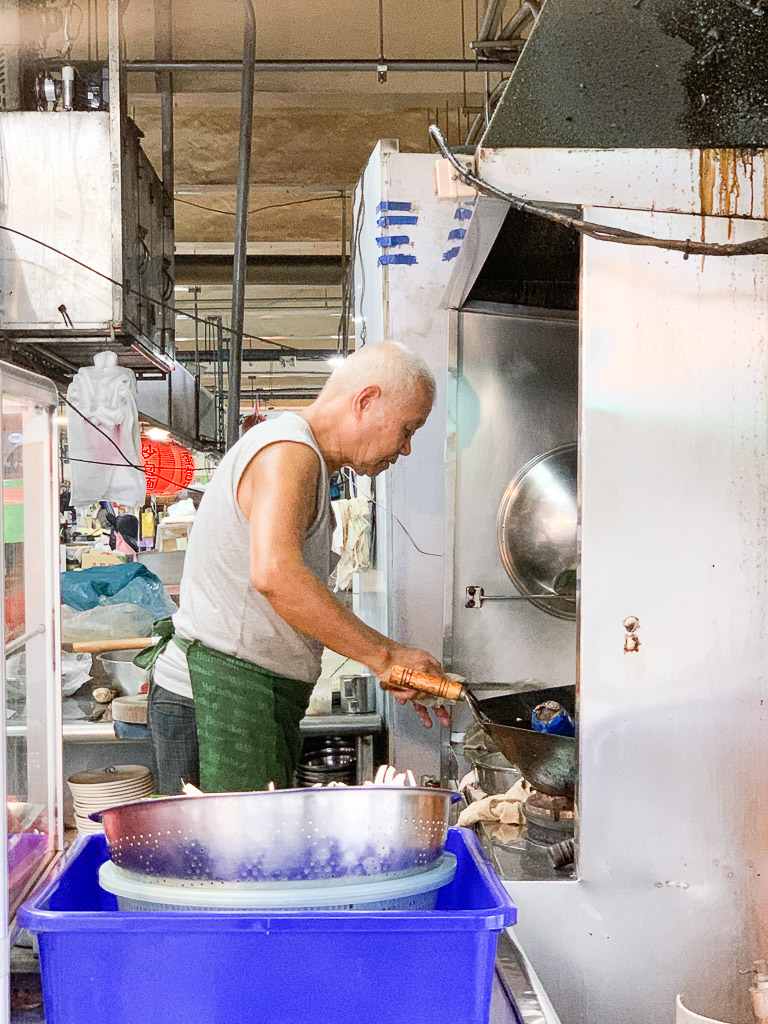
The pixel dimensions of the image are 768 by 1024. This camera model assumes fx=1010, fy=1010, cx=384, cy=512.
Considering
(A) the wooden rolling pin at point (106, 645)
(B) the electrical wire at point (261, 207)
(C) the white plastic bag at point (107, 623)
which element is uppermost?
(B) the electrical wire at point (261, 207)

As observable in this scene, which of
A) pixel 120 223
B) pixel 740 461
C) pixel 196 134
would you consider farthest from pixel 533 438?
pixel 196 134

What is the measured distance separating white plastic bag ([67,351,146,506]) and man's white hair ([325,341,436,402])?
266 centimetres

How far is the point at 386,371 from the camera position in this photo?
2.49 meters

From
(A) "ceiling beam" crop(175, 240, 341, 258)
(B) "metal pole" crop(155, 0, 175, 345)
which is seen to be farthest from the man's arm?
(A) "ceiling beam" crop(175, 240, 341, 258)

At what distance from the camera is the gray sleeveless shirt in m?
2.40

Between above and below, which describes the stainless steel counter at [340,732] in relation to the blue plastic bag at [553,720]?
below

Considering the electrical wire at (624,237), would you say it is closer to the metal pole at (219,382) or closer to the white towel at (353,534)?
the white towel at (353,534)

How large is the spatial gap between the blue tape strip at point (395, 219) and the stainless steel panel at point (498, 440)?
2.46 feet

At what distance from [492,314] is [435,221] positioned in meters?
0.76

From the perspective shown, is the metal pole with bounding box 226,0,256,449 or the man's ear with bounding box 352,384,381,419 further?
the metal pole with bounding box 226,0,256,449

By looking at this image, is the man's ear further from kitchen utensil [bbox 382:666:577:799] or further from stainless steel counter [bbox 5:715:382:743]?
stainless steel counter [bbox 5:715:382:743]

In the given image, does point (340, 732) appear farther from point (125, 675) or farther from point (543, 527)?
point (543, 527)

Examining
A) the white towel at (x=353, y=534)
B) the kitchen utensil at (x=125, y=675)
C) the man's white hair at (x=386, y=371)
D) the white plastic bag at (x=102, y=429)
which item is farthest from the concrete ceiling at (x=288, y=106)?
the kitchen utensil at (x=125, y=675)

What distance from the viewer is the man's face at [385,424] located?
252cm
